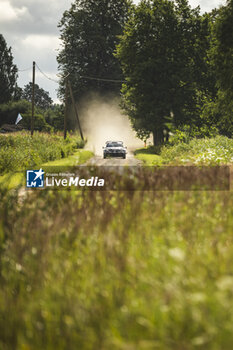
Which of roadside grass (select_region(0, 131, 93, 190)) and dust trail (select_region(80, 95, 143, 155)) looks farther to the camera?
dust trail (select_region(80, 95, 143, 155))

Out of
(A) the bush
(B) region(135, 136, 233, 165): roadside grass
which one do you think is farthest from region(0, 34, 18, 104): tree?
(B) region(135, 136, 233, 165): roadside grass

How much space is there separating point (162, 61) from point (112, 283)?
Result: 1277 inches

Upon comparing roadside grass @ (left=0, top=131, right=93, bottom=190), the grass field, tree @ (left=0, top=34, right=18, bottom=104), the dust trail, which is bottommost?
roadside grass @ (left=0, top=131, right=93, bottom=190)

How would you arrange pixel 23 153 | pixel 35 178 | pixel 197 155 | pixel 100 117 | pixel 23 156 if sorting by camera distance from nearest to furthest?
pixel 35 178
pixel 197 155
pixel 23 156
pixel 23 153
pixel 100 117

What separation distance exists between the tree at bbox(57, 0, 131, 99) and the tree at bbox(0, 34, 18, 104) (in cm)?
907

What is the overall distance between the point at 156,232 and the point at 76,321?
1.57m

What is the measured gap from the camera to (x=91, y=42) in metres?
56.5

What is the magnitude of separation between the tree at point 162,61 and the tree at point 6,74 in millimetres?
31325

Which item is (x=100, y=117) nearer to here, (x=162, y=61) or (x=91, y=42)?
(x=91, y=42)

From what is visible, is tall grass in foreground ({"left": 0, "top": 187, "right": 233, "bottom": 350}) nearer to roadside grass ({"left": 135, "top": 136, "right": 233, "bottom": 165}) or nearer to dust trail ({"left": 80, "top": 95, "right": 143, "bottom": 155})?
roadside grass ({"left": 135, "top": 136, "right": 233, "bottom": 165})

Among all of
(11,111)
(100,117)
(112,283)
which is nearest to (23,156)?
(112,283)

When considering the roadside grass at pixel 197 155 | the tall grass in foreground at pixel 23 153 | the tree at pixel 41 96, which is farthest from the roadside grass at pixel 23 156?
the tree at pixel 41 96

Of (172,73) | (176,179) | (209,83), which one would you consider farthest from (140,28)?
(176,179)

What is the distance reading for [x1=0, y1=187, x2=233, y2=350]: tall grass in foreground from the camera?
1966mm
